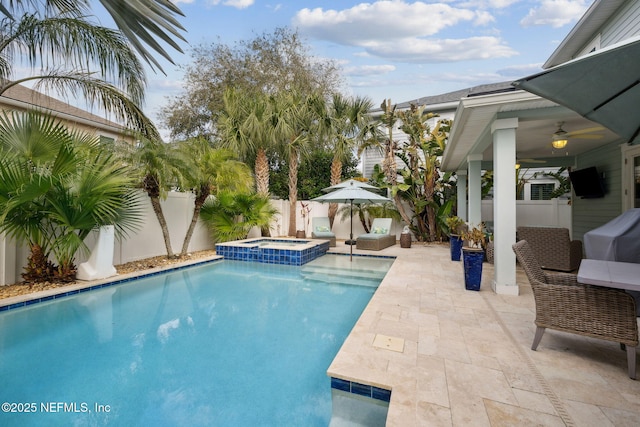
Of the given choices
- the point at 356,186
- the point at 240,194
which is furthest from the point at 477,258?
the point at 240,194

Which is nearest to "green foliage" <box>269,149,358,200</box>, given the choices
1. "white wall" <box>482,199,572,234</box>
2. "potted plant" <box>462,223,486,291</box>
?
"white wall" <box>482,199,572,234</box>

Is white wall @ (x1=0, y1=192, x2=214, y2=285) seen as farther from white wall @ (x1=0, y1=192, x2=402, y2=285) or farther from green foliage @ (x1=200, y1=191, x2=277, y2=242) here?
green foliage @ (x1=200, y1=191, x2=277, y2=242)

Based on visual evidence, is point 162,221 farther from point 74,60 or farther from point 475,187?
point 475,187

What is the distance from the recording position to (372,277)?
7156 millimetres

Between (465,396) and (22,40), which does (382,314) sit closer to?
(465,396)

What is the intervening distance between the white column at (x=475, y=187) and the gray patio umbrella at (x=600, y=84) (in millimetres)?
5356

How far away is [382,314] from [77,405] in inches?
128

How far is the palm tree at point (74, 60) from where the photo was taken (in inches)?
210

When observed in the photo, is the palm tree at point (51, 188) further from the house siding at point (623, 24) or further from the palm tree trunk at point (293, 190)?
the house siding at point (623, 24)

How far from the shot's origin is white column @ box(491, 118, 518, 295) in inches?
190

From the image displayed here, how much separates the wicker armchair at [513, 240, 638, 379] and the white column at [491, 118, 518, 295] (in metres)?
1.87

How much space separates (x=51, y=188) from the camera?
5.40 m

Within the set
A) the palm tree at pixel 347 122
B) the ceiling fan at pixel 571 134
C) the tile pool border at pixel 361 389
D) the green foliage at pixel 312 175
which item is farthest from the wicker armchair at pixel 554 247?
the green foliage at pixel 312 175

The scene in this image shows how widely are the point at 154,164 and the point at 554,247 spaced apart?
8.94 metres
